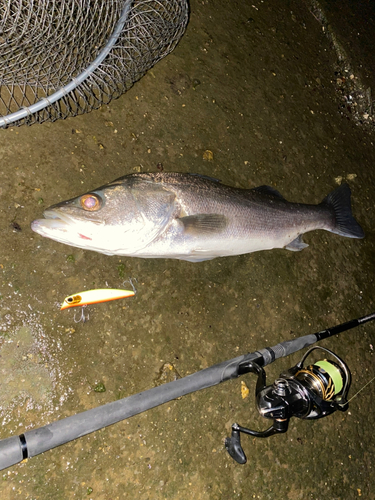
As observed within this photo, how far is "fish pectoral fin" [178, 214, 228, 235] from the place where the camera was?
2.78 m

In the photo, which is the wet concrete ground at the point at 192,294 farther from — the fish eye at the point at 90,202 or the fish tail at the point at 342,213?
the fish eye at the point at 90,202

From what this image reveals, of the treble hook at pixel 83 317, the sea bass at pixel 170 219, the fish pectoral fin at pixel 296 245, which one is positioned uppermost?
the sea bass at pixel 170 219

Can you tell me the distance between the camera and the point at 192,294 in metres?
3.29

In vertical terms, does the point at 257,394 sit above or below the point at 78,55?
below

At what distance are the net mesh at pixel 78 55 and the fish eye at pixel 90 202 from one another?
0.85 m

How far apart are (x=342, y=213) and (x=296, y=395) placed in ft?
6.98

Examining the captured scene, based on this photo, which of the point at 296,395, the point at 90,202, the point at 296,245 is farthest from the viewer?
the point at 296,245

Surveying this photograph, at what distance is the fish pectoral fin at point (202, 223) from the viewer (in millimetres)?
2781

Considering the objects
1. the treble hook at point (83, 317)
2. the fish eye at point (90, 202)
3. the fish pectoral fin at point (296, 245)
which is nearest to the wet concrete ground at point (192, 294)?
the treble hook at point (83, 317)

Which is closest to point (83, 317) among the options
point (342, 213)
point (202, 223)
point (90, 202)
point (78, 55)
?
point (90, 202)

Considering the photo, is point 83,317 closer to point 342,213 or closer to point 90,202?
point 90,202

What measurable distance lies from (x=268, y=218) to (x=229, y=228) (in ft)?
1.55

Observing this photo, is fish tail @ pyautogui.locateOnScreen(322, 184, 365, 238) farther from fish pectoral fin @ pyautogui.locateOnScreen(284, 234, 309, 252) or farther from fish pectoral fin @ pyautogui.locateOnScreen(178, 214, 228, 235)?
fish pectoral fin @ pyautogui.locateOnScreen(178, 214, 228, 235)

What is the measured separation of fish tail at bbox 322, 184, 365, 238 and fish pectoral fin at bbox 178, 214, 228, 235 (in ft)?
5.36
